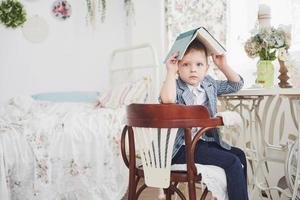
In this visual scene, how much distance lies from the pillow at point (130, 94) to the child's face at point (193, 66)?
117cm

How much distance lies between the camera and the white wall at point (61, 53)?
344cm

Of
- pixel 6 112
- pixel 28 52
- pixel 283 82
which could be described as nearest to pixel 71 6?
pixel 28 52

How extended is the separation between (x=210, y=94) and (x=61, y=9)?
240 centimetres

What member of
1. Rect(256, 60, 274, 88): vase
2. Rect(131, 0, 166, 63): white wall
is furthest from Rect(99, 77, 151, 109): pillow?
Rect(256, 60, 274, 88): vase

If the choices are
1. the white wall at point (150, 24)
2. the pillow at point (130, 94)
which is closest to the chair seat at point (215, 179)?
the pillow at point (130, 94)

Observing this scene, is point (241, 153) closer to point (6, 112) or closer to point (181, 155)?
point (181, 155)

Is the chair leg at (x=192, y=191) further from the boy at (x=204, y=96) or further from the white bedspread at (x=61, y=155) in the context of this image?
the white bedspread at (x=61, y=155)

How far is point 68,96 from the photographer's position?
3.61 metres

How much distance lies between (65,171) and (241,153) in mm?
1146

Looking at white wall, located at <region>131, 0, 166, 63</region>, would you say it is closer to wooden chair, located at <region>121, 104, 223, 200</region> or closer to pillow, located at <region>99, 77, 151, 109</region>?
pillow, located at <region>99, 77, 151, 109</region>

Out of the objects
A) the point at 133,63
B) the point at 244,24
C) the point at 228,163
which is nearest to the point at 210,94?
the point at 228,163

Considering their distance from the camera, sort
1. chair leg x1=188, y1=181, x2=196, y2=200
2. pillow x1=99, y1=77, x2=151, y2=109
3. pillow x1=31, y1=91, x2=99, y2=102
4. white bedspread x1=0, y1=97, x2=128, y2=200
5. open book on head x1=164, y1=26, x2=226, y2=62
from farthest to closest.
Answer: pillow x1=31, y1=91, x2=99, y2=102
pillow x1=99, y1=77, x2=151, y2=109
white bedspread x1=0, y1=97, x2=128, y2=200
open book on head x1=164, y1=26, x2=226, y2=62
chair leg x1=188, y1=181, x2=196, y2=200

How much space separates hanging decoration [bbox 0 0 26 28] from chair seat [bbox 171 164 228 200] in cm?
260

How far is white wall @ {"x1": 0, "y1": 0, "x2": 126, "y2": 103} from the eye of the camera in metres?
3.44
